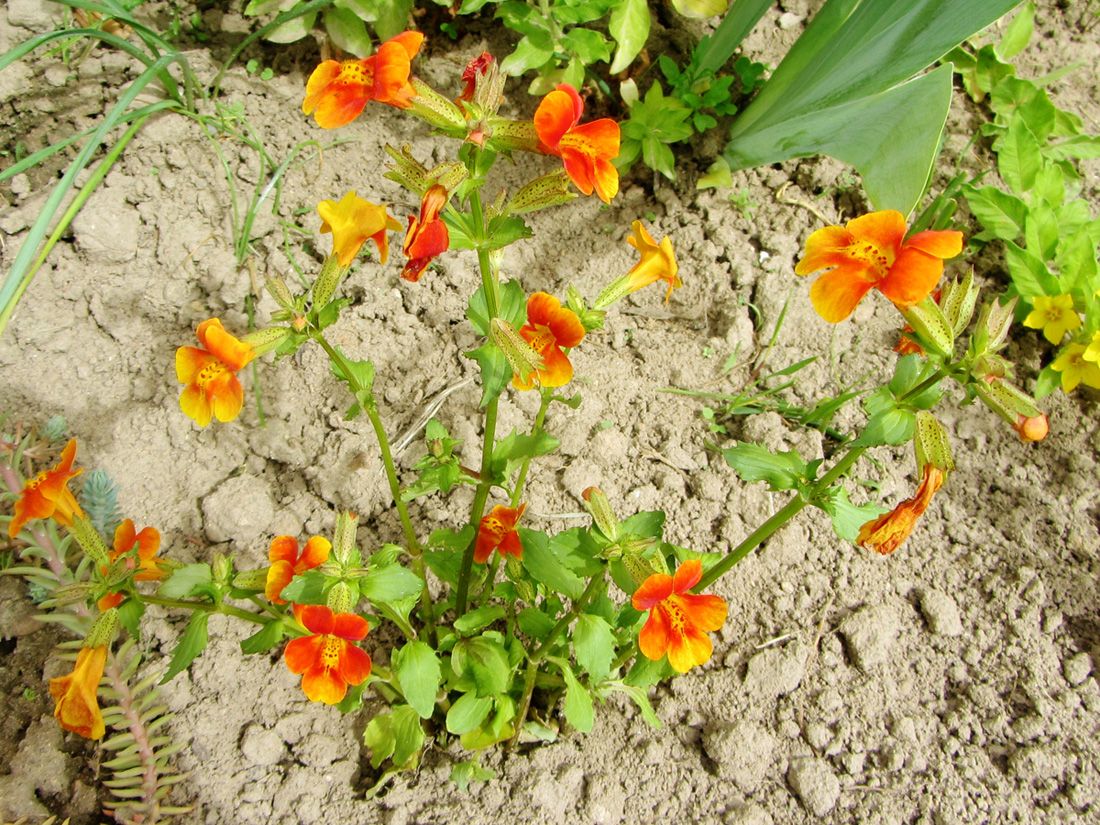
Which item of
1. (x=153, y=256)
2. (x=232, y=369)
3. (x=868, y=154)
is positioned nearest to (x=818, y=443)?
(x=868, y=154)

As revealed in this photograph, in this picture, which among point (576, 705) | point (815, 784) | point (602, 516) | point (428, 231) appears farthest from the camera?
point (815, 784)

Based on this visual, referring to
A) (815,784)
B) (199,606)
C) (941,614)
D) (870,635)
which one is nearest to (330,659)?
(199,606)

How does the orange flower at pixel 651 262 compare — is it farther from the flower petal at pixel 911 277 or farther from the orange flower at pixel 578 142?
the flower petal at pixel 911 277

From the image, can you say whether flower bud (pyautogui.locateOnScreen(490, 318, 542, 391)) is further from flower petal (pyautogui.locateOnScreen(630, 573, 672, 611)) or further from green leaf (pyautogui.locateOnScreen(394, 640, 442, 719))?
green leaf (pyautogui.locateOnScreen(394, 640, 442, 719))

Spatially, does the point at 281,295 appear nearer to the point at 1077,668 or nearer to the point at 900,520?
the point at 900,520

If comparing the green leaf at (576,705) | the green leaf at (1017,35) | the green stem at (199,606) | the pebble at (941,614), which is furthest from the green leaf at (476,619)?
the green leaf at (1017,35)

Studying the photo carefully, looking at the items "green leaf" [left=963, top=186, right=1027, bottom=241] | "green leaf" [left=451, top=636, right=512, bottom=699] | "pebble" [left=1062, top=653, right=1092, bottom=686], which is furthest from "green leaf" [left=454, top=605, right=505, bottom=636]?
"green leaf" [left=963, top=186, right=1027, bottom=241]
